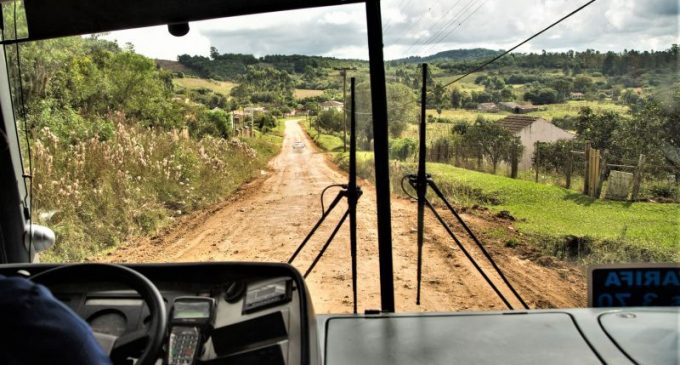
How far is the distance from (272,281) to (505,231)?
126cm

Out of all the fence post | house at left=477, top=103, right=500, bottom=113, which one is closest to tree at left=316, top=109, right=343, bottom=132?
house at left=477, top=103, right=500, bottom=113

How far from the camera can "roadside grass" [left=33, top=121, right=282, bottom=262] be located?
267cm

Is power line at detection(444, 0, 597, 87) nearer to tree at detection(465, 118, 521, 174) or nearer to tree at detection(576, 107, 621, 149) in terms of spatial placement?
tree at detection(465, 118, 521, 174)

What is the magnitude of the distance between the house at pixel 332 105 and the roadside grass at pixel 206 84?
0.44 metres

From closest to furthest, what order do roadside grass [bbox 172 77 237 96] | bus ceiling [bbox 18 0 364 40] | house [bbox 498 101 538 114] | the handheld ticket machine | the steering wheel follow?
the steering wheel, the handheld ticket machine, bus ceiling [bbox 18 0 364 40], house [bbox 498 101 538 114], roadside grass [bbox 172 77 237 96]

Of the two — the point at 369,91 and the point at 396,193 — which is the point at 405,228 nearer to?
the point at 396,193

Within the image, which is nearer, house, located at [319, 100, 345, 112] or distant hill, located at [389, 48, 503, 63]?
distant hill, located at [389, 48, 503, 63]

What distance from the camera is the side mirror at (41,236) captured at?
271 centimetres

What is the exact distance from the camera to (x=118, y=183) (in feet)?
8.81

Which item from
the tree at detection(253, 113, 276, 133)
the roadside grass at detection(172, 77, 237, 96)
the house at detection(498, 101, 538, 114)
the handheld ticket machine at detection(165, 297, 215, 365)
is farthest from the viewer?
the tree at detection(253, 113, 276, 133)

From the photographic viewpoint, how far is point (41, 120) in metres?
2.69

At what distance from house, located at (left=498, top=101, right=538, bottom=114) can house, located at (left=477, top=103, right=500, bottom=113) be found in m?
0.02

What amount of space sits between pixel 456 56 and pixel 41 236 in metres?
2.13

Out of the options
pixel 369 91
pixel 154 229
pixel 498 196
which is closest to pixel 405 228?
pixel 498 196
